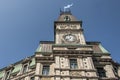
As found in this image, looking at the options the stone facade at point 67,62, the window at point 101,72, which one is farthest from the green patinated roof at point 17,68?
the window at point 101,72

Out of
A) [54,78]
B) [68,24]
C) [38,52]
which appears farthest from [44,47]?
[54,78]

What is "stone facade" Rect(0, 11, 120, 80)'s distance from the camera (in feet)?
115

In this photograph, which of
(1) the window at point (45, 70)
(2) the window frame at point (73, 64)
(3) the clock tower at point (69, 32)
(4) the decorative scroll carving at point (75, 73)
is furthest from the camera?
(3) the clock tower at point (69, 32)

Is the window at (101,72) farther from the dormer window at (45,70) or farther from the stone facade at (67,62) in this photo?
the dormer window at (45,70)

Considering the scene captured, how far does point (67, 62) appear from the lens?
36781mm

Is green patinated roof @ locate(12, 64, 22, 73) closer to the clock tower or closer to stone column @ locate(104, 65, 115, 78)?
the clock tower

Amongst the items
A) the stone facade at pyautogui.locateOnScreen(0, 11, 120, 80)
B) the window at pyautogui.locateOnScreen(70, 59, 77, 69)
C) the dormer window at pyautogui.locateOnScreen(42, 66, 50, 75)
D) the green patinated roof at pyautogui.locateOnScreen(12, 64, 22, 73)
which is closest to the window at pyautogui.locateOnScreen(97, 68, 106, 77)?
the stone facade at pyautogui.locateOnScreen(0, 11, 120, 80)

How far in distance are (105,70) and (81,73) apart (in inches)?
194

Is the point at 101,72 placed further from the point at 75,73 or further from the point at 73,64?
the point at 75,73

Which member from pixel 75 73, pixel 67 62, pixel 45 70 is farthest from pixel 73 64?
pixel 45 70

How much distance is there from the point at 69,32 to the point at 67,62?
9120mm

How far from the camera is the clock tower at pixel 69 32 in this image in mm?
42119

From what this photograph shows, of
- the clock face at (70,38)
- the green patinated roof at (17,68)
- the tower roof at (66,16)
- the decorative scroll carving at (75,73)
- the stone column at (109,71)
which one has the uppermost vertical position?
the tower roof at (66,16)

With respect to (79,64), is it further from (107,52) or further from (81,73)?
(107,52)
